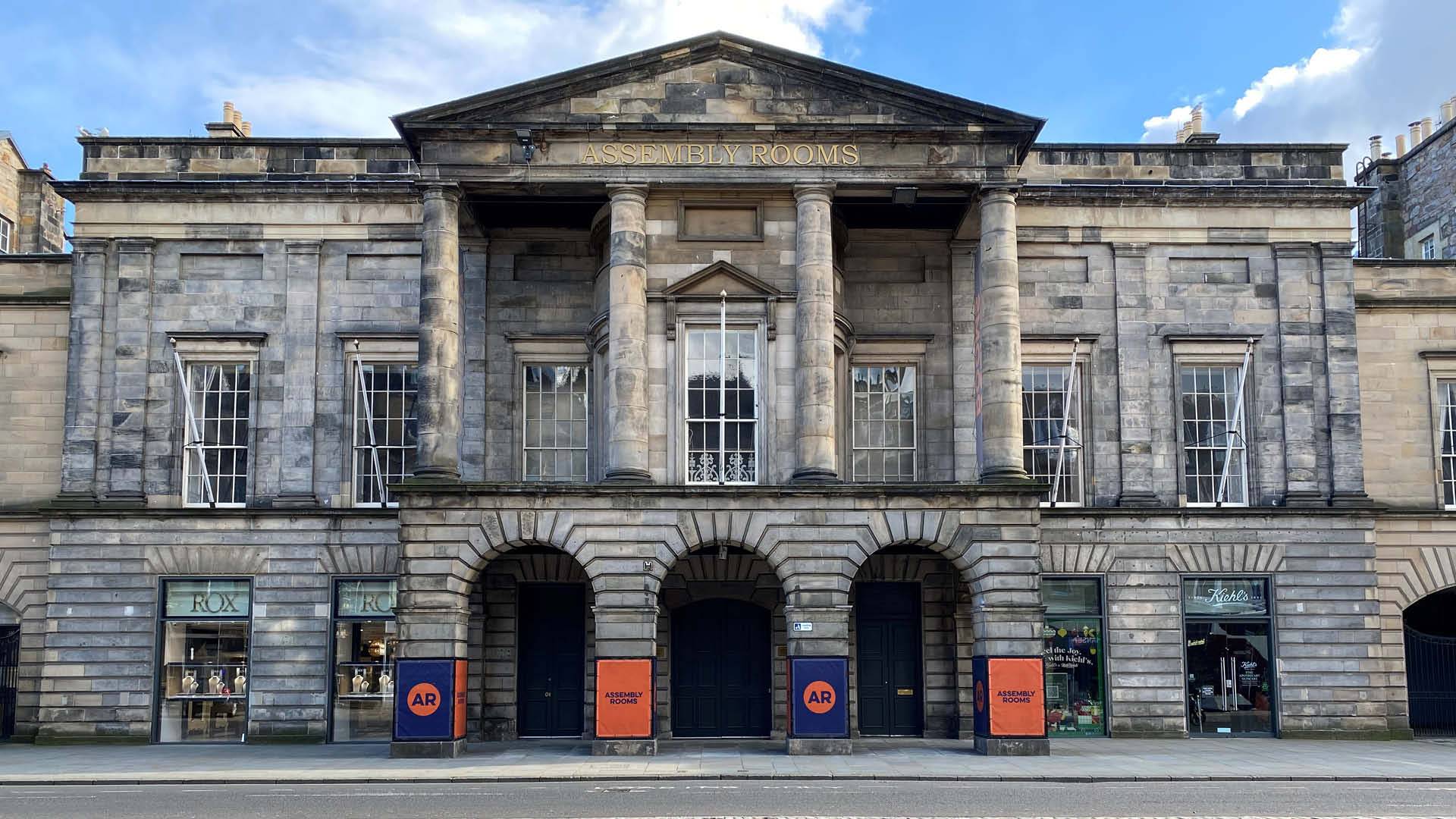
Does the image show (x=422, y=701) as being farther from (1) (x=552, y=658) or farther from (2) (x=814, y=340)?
(2) (x=814, y=340)

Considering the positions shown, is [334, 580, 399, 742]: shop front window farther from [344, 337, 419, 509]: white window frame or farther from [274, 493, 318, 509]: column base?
[344, 337, 419, 509]: white window frame

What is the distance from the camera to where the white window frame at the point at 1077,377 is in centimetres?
2966

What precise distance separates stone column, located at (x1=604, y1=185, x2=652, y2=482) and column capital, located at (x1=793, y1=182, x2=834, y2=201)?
304 centimetres

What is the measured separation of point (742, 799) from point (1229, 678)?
14567 millimetres

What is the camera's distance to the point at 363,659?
28844mm

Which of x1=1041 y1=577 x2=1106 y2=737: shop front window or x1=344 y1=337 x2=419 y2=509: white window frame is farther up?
x1=344 y1=337 x2=419 y2=509: white window frame

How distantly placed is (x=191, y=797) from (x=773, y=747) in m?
11.1

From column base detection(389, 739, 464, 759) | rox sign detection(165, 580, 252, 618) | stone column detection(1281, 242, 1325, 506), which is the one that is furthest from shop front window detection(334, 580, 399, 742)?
stone column detection(1281, 242, 1325, 506)

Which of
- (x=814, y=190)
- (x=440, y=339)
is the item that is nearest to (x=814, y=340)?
(x=814, y=190)

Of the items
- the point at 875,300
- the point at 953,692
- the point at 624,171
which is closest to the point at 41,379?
the point at 624,171

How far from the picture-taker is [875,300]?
30094 mm

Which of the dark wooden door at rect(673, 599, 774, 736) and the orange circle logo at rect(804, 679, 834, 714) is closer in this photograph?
the orange circle logo at rect(804, 679, 834, 714)

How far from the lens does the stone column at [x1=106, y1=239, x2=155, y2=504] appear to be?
29.1 metres

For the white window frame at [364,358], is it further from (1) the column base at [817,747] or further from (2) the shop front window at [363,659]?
(1) the column base at [817,747]
